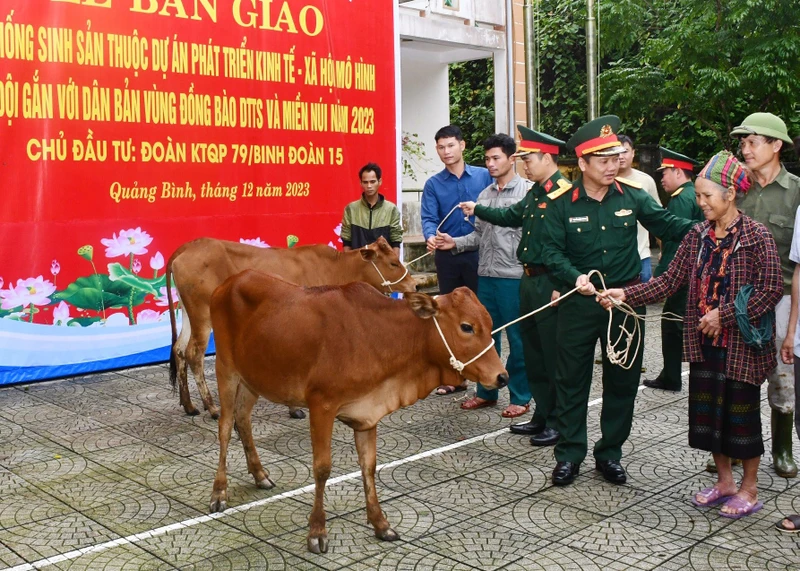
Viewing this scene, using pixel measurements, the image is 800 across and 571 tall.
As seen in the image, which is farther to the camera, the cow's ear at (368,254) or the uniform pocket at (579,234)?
the cow's ear at (368,254)

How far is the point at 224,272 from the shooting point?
23.3ft

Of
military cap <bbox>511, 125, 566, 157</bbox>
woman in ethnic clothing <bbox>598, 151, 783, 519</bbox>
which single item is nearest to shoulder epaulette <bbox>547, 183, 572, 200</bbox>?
military cap <bbox>511, 125, 566, 157</bbox>

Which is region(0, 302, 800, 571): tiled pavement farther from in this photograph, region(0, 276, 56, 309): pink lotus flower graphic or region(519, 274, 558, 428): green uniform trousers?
region(0, 276, 56, 309): pink lotus flower graphic

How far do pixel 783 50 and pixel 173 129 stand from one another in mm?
10110

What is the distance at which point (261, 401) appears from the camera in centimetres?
724

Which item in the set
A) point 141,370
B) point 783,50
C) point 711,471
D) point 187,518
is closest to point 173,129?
point 141,370

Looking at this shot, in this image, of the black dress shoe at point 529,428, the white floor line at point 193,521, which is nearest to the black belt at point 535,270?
the black dress shoe at point 529,428

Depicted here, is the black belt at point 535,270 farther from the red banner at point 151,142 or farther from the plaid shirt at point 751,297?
the red banner at point 151,142

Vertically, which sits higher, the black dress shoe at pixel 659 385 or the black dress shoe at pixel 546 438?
the black dress shoe at pixel 659 385

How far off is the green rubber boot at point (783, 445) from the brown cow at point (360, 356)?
2.11 meters

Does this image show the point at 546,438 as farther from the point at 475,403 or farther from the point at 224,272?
the point at 224,272

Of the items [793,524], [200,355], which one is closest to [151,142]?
[200,355]

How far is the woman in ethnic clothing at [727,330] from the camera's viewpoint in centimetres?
449

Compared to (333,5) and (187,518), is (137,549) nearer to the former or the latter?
(187,518)
